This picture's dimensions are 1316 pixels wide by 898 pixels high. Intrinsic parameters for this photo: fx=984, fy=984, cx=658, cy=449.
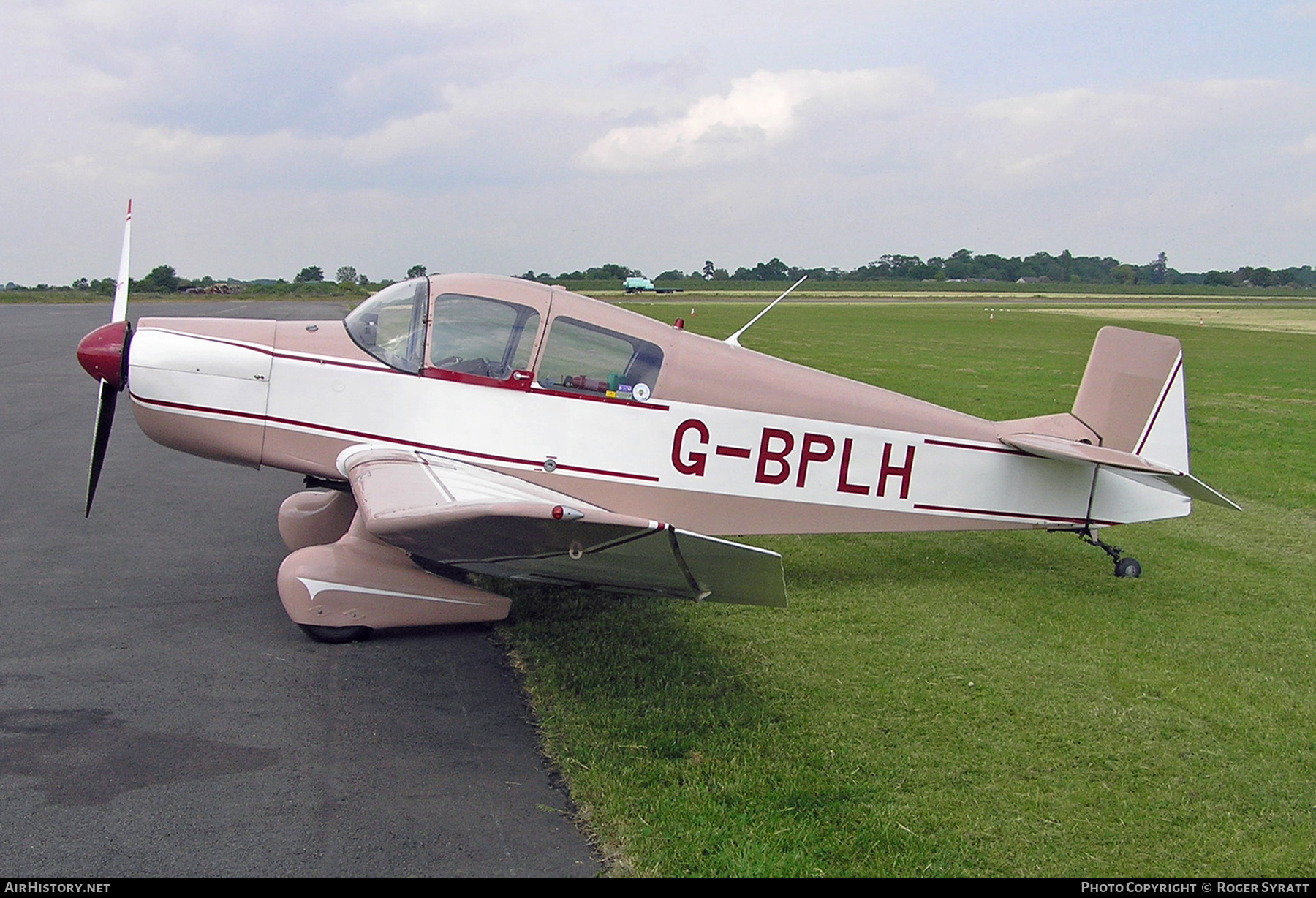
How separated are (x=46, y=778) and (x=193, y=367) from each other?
2740 millimetres

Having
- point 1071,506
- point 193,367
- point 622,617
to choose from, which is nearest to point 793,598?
point 622,617

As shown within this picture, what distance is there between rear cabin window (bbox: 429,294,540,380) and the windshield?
102 mm

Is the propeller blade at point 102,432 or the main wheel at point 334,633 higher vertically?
the propeller blade at point 102,432

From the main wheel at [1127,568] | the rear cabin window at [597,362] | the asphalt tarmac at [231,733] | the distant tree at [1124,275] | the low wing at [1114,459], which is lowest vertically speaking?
the asphalt tarmac at [231,733]

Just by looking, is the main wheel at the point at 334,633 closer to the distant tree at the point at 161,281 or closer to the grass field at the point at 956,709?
the grass field at the point at 956,709

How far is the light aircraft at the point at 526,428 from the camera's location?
18.7 feet

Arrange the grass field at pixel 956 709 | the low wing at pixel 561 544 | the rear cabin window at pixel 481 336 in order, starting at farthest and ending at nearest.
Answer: the rear cabin window at pixel 481 336, the low wing at pixel 561 544, the grass field at pixel 956 709

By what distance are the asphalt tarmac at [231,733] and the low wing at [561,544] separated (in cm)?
80

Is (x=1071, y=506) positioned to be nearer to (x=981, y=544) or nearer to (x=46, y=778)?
(x=981, y=544)

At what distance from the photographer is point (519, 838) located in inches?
141

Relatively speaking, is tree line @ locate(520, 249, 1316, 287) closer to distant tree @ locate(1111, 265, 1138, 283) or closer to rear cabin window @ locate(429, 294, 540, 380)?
distant tree @ locate(1111, 265, 1138, 283)

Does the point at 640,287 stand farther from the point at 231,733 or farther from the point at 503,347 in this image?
the point at 231,733

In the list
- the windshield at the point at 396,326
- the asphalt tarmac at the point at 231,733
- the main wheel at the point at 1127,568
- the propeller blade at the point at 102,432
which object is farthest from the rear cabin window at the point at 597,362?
the main wheel at the point at 1127,568

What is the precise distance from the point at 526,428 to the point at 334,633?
1.58m
